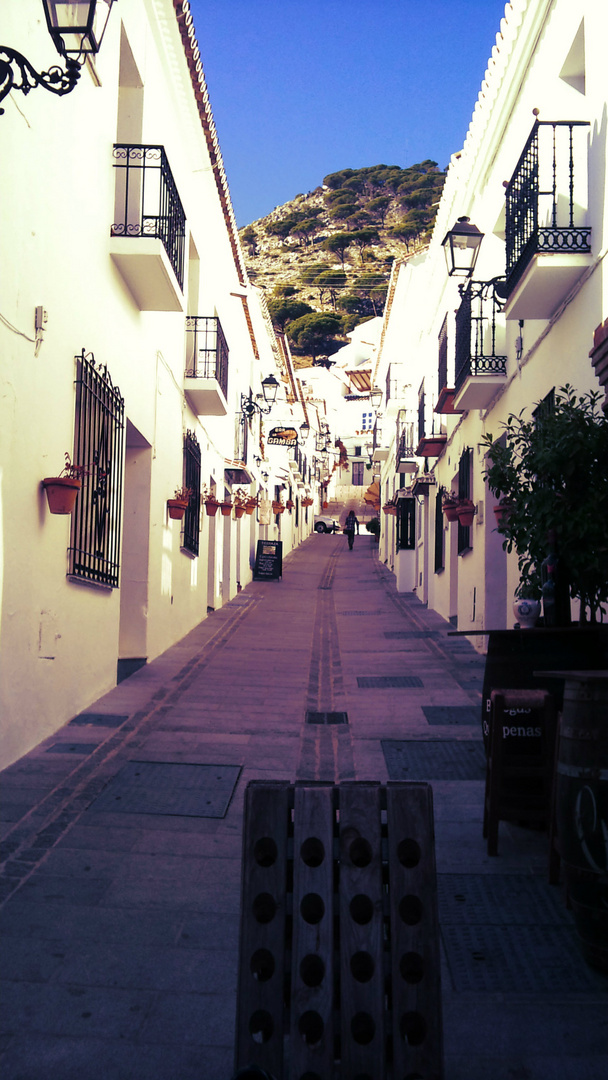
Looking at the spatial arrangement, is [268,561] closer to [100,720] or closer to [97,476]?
[97,476]

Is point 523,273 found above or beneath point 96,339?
above

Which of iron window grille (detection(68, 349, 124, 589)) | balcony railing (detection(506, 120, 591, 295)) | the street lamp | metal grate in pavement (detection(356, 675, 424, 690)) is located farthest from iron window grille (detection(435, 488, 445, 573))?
iron window grille (detection(68, 349, 124, 589))

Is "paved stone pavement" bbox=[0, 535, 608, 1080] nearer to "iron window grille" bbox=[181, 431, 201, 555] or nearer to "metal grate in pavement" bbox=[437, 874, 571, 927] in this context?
"metal grate in pavement" bbox=[437, 874, 571, 927]

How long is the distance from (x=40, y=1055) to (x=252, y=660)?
818cm

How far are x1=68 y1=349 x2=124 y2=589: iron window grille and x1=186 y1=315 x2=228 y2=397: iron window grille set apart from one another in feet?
15.6

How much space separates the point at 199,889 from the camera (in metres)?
3.98

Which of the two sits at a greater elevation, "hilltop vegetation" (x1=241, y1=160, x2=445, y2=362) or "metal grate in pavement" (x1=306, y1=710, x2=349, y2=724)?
"hilltop vegetation" (x1=241, y1=160, x2=445, y2=362)

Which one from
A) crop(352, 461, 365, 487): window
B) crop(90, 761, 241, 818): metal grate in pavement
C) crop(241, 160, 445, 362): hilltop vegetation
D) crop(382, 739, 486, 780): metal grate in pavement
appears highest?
crop(241, 160, 445, 362): hilltop vegetation

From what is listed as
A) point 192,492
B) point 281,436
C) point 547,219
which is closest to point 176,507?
point 192,492

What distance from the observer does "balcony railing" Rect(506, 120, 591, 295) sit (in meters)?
6.93

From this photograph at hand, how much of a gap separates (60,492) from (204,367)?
26.4ft

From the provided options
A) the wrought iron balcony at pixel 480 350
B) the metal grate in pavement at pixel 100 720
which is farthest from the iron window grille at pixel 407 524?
the metal grate in pavement at pixel 100 720

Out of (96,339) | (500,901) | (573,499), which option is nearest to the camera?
(500,901)

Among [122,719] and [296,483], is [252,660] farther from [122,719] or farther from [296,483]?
[296,483]
